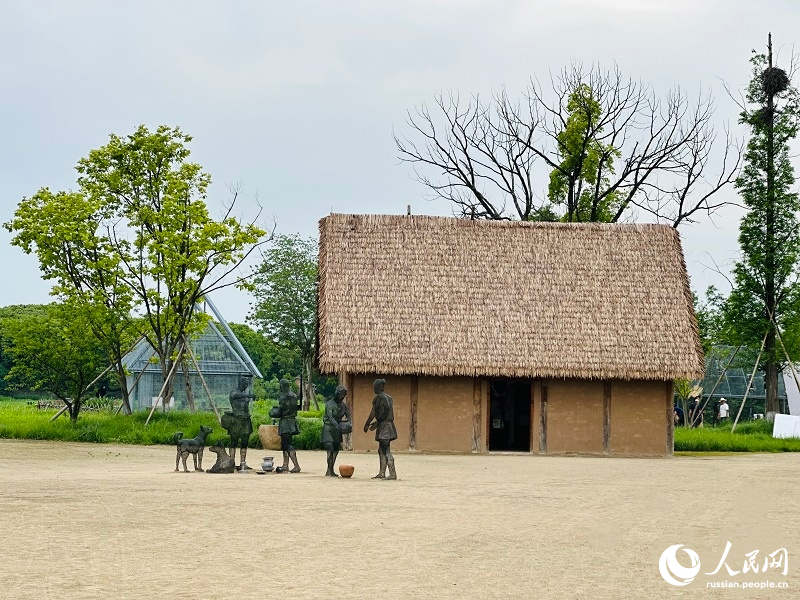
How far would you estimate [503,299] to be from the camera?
29.5 meters

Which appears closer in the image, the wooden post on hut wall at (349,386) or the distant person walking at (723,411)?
the wooden post on hut wall at (349,386)

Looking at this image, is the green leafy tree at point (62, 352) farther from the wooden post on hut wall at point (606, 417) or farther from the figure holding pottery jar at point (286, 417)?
the wooden post on hut wall at point (606, 417)

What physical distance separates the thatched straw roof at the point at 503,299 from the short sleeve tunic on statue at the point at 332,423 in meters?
6.97

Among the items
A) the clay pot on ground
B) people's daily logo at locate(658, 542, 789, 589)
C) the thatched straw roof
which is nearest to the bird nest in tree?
the thatched straw roof

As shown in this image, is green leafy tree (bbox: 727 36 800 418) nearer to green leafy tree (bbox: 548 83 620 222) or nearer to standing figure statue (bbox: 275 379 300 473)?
green leafy tree (bbox: 548 83 620 222)

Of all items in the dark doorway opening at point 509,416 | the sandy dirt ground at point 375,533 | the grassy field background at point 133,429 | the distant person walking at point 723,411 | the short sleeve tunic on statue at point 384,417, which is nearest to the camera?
the sandy dirt ground at point 375,533

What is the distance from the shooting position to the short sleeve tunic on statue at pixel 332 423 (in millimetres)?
19797

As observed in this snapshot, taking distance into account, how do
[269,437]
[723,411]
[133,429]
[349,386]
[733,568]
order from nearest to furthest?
[733,568] → [269,437] → [349,386] → [133,429] → [723,411]

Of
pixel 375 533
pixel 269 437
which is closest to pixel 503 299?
pixel 269 437

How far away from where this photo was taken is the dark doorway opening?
31703 mm

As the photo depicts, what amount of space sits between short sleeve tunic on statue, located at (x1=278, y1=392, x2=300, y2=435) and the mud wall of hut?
25.2ft

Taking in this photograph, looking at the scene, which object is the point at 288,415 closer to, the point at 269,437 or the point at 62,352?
the point at 269,437

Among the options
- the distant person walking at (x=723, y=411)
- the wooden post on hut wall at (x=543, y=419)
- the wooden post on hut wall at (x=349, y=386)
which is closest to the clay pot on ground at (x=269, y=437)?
the wooden post on hut wall at (x=349, y=386)

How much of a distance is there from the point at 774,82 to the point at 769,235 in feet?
16.0
